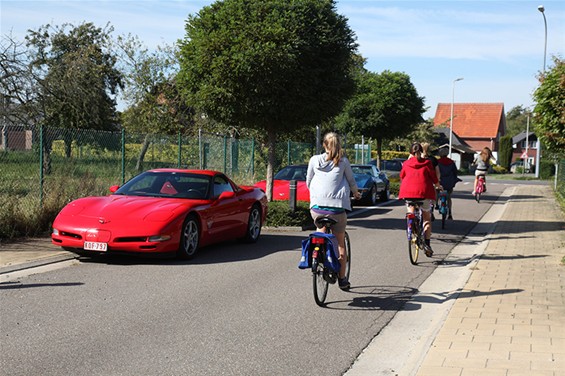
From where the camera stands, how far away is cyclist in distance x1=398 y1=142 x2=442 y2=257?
10534 mm

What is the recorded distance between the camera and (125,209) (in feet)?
32.2

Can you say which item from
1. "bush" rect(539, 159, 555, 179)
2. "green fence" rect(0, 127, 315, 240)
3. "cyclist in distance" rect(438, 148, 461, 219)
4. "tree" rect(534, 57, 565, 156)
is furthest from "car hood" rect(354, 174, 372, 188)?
"bush" rect(539, 159, 555, 179)

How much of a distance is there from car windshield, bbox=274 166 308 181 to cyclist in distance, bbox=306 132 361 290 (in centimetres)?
1215

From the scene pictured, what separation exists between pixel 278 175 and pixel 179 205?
400 inches

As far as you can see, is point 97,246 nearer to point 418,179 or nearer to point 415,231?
point 415,231

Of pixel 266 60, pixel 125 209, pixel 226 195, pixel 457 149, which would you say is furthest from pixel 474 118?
pixel 125 209

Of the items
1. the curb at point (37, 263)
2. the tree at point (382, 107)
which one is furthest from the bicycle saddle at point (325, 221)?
the tree at point (382, 107)

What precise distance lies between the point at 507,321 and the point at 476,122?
94.0m

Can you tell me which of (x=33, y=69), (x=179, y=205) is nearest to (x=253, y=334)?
(x=179, y=205)

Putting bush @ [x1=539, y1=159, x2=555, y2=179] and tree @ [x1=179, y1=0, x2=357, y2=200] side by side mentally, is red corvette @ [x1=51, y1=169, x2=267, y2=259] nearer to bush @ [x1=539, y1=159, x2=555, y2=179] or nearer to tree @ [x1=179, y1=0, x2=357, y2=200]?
tree @ [x1=179, y1=0, x2=357, y2=200]

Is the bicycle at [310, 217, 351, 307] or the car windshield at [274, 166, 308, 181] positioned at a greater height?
the car windshield at [274, 166, 308, 181]

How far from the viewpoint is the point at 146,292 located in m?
7.73

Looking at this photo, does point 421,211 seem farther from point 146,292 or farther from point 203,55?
point 203,55

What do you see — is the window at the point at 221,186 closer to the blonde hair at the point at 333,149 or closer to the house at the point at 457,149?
the blonde hair at the point at 333,149
